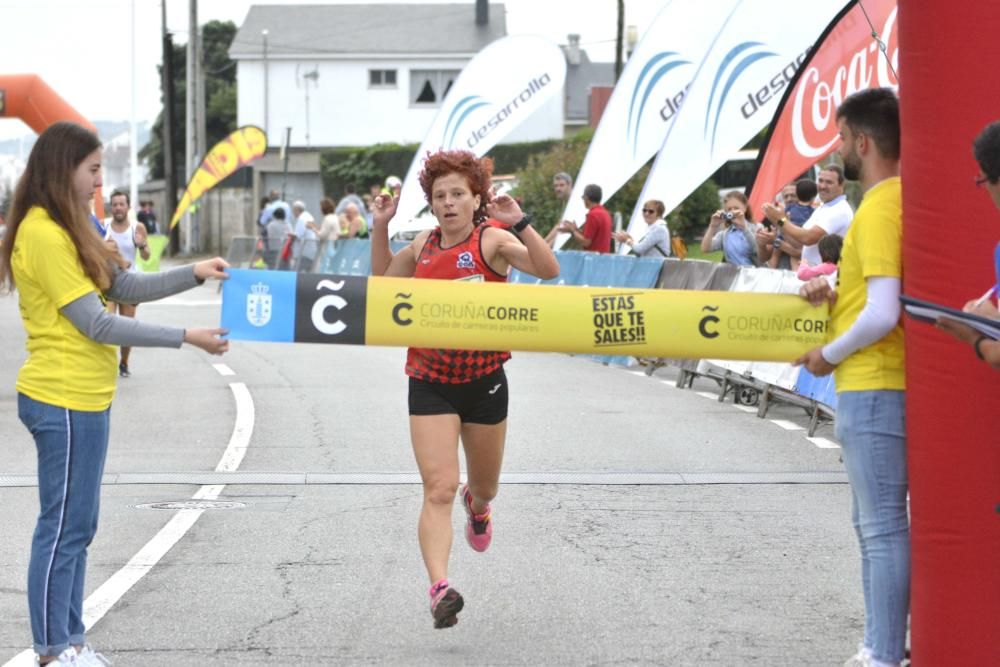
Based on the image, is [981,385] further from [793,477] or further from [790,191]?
[790,191]

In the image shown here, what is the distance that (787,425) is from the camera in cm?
1245

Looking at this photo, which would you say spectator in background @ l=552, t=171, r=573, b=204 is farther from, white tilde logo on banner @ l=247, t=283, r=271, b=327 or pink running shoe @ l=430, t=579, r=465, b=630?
pink running shoe @ l=430, t=579, r=465, b=630

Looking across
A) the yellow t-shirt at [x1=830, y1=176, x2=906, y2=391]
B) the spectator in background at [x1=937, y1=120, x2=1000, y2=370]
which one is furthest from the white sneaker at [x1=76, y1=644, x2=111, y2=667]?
the spectator in background at [x1=937, y1=120, x2=1000, y2=370]

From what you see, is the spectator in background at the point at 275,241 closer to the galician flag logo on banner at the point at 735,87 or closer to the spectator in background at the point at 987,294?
the galician flag logo on banner at the point at 735,87

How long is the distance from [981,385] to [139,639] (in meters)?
3.09

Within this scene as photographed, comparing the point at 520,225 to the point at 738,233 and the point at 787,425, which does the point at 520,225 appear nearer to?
the point at 787,425

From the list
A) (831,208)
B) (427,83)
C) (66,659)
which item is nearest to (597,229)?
(831,208)

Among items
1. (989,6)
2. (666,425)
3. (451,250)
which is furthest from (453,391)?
(666,425)

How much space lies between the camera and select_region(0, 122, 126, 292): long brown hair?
5176 mm

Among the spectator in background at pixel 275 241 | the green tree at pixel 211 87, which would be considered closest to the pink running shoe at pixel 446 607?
the spectator in background at pixel 275 241

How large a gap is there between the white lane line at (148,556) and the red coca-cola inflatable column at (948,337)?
117 inches

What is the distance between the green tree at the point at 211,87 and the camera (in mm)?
84188

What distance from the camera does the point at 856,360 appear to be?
5.03 meters

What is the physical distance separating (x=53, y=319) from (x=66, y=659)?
1.08m
